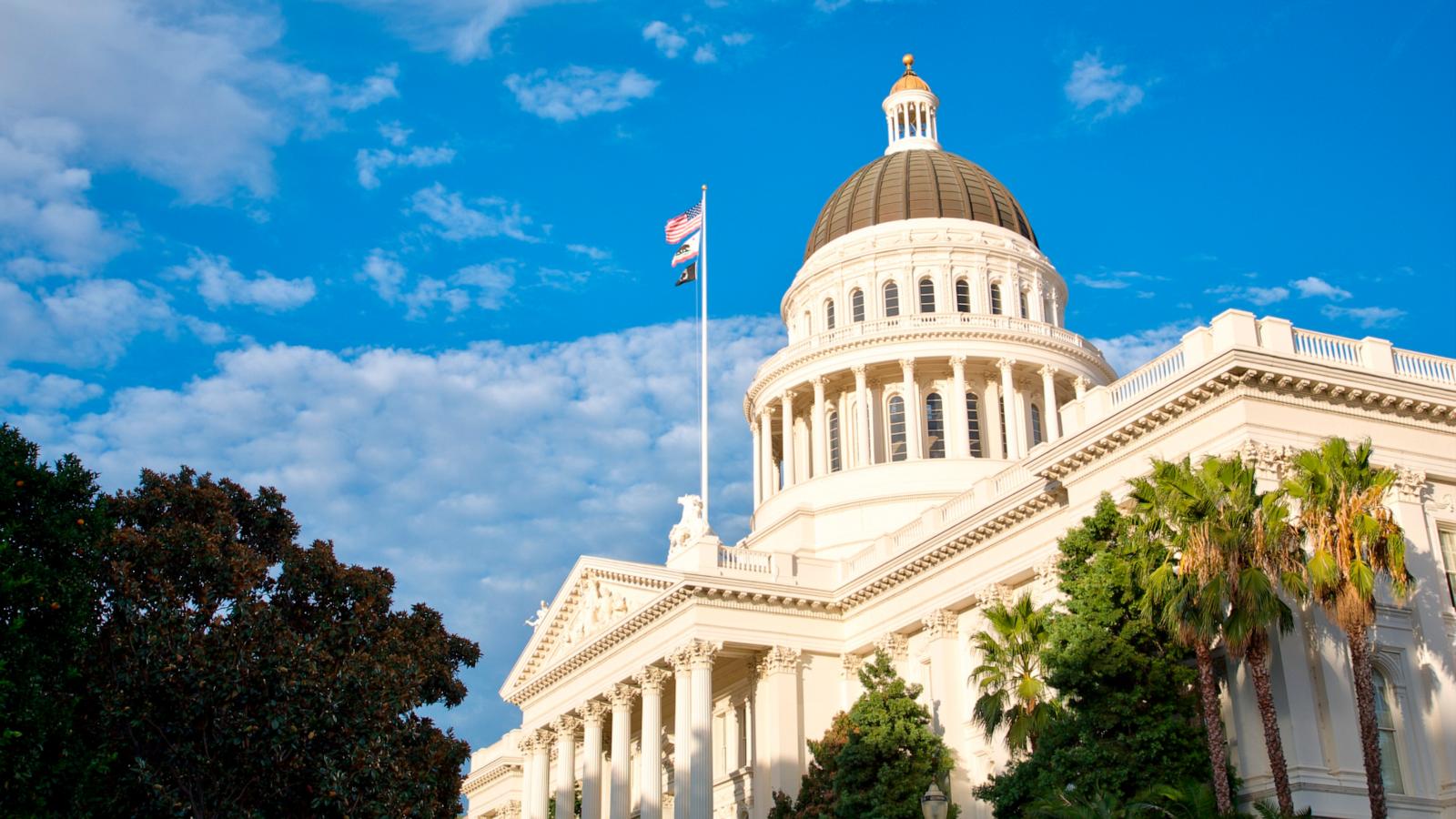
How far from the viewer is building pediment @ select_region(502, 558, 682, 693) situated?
5038 centimetres

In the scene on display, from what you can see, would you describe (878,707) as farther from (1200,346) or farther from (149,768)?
(149,768)

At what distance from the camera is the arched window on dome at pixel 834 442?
62.3 m

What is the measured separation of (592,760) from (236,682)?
86.2 ft

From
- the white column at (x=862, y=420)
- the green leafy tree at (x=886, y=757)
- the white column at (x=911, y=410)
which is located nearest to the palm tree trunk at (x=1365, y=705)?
the green leafy tree at (x=886, y=757)

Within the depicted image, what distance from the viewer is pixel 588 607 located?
55062 millimetres

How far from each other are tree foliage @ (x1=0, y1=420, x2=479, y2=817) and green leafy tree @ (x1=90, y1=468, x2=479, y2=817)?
0.04 m

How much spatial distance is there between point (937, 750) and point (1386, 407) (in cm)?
1367

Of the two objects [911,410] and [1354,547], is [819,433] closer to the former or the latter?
[911,410]

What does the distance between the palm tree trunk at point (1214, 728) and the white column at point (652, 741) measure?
22.2 m

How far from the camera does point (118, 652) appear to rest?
90.0ft

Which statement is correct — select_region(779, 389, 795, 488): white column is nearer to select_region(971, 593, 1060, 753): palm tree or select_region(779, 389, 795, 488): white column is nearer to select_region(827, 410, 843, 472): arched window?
select_region(827, 410, 843, 472): arched window

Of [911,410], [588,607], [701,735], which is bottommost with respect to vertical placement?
[701,735]

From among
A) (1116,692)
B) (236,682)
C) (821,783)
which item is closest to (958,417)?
(821,783)

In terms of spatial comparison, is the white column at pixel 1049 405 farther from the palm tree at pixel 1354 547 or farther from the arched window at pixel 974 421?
the palm tree at pixel 1354 547
